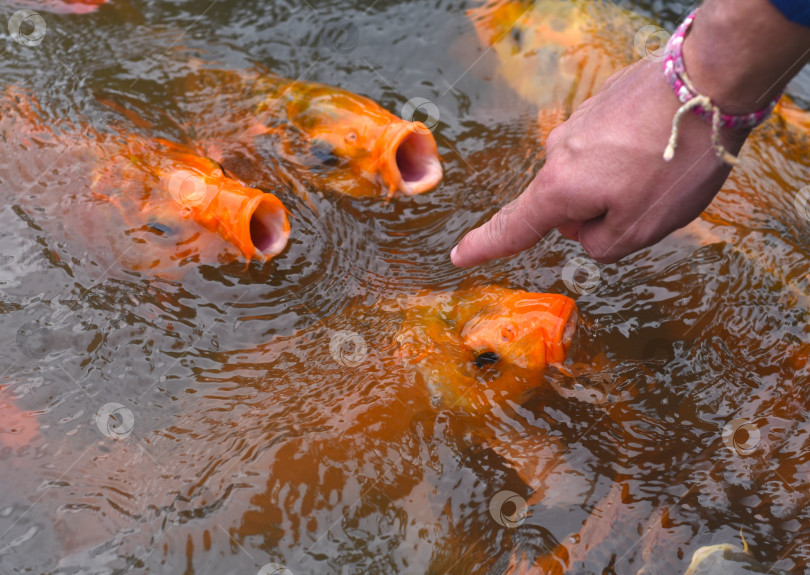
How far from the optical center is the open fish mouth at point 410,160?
426 cm

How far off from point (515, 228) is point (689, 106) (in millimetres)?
735

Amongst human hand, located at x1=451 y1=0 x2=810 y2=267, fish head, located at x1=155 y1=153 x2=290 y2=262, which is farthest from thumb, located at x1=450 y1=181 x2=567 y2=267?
fish head, located at x1=155 y1=153 x2=290 y2=262

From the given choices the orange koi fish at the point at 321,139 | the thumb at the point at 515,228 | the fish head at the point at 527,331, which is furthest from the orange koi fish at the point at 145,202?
the thumb at the point at 515,228

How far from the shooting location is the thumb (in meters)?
2.52

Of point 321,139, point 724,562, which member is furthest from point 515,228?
point 321,139

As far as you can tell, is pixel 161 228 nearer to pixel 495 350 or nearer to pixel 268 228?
pixel 268 228

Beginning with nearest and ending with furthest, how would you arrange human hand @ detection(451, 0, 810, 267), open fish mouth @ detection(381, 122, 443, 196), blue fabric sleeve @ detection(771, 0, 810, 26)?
blue fabric sleeve @ detection(771, 0, 810, 26) < human hand @ detection(451, 0, 810, 267) < open fish mouth @ detection(381, 122, 443, 196)

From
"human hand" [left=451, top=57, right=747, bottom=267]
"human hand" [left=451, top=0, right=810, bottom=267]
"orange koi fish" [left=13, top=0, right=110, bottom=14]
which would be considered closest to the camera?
"human hand" [left=451, top=0, right=810, bottom=267]

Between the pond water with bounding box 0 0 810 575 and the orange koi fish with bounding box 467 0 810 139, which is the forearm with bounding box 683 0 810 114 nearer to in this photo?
the pond water with bounding box 0 0 810 575

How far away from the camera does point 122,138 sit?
15.0 ft

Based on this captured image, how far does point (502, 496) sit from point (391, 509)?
53 centimetres

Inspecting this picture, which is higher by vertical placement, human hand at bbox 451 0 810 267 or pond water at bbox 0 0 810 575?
human hand at bbox 451 0 810 267

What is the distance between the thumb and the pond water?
3.54 feet

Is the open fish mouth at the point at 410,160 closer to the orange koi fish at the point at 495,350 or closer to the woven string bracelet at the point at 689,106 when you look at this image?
the orange koi fish at the point at 495,350
